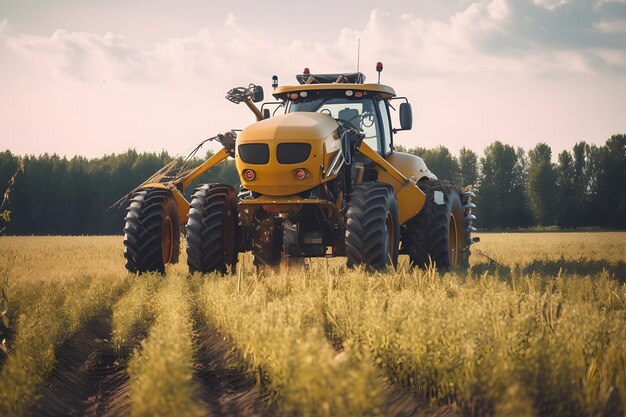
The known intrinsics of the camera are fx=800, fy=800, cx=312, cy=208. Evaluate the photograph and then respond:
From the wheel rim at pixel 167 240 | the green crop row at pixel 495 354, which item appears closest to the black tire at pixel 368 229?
the wheel rim at pixel 167 240

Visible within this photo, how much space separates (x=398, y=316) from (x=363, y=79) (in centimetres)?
794

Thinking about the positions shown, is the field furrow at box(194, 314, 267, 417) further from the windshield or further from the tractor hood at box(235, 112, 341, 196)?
the windshield

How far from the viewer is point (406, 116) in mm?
12531

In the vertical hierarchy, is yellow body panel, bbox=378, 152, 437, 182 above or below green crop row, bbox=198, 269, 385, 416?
above

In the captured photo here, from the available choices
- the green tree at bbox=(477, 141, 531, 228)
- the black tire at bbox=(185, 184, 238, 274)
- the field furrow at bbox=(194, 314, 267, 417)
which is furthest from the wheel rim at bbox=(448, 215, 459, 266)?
the green tree at bbox=(477, 141, 531, 228)

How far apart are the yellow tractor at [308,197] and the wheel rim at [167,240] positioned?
0.02m

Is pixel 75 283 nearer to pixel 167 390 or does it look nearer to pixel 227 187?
pixel 227 187

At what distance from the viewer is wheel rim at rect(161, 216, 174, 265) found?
12.0 m

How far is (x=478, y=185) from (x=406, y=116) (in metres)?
72.5

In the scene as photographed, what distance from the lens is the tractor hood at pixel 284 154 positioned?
1050 cm

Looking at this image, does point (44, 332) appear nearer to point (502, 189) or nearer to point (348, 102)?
point (348, 102)

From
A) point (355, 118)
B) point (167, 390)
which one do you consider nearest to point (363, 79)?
point (355, 118)

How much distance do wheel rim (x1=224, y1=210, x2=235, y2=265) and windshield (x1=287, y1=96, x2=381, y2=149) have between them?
6.75 feet

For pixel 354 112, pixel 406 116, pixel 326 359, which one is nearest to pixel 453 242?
pixel 406 116
